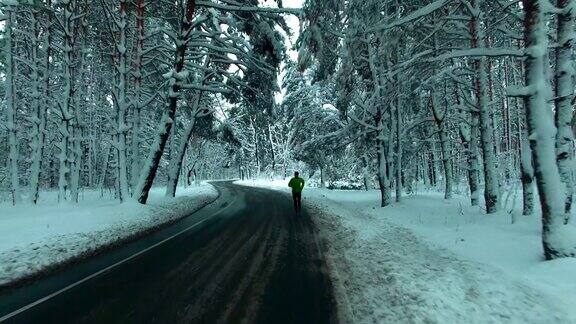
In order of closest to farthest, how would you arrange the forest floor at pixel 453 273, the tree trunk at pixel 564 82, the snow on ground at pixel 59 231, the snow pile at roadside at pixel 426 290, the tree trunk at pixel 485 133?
1. the snow pile at roadside at pixel 426 290
2. the forest floor at pixel 453 273
3. the tree trunk at pixel 564 82
4. the snow on ground at pixel 59 231
5. the tree trunk at pixel 485 133

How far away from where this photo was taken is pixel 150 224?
45.4ft

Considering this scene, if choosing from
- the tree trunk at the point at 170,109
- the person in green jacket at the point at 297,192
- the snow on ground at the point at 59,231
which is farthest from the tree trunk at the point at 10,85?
the person in green jacket at the point at 297,192

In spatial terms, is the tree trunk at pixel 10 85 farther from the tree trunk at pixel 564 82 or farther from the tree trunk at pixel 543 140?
the tree trunk at pixel 564 82

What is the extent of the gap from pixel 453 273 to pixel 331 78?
1272 cm

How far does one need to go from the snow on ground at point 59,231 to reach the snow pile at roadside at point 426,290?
5715 millimetres

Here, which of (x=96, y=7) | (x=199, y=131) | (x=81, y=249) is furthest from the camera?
(x=199, y=131)

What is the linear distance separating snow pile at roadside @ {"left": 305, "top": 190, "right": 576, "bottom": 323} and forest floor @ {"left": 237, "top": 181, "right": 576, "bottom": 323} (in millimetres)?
12

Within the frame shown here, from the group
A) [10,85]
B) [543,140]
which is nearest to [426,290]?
[543,140]

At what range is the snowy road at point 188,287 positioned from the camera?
516 cm

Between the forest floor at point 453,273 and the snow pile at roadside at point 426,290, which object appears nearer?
the snow pile at roadside at point 426,290

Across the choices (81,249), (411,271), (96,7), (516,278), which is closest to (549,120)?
(516,278)

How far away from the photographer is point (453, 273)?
22.3 ft

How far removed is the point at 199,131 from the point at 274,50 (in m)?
12.0

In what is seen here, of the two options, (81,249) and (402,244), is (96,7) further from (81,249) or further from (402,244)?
(402,244)
